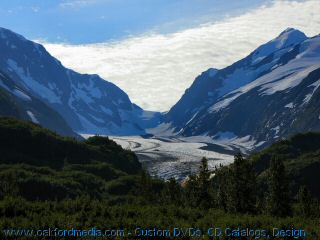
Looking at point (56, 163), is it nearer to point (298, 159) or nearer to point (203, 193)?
point (203, 193)

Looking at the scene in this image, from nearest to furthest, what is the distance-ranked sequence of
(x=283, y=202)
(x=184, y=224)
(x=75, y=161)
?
(x=184, y=224) → (x=283, y=202) → (x=75, y=161)

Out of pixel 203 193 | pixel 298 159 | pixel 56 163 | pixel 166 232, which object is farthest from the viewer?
pixel 298 159

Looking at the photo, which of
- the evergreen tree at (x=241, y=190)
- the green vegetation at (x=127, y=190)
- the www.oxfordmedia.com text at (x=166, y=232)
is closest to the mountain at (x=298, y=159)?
the green vegetation at (x=127, y=190)

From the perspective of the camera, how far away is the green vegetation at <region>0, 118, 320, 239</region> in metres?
35.1

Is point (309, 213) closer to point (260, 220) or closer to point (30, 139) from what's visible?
point (260, 220)

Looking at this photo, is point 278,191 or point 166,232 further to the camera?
point 278,191

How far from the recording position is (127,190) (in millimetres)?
96562

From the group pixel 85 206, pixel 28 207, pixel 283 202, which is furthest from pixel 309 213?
pixel 28 207

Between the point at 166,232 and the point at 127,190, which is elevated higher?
the point at 166,232

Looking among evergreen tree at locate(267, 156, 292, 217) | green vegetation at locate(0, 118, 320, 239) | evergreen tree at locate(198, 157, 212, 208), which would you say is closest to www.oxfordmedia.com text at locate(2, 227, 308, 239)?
green vegetation at locate(0, 118, 320, 239)

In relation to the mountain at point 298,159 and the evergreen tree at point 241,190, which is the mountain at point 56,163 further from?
the mountain at point 298,159

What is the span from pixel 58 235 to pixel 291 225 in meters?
15.6

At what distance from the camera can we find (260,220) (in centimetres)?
3569

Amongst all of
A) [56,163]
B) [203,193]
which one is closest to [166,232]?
[203,193]
